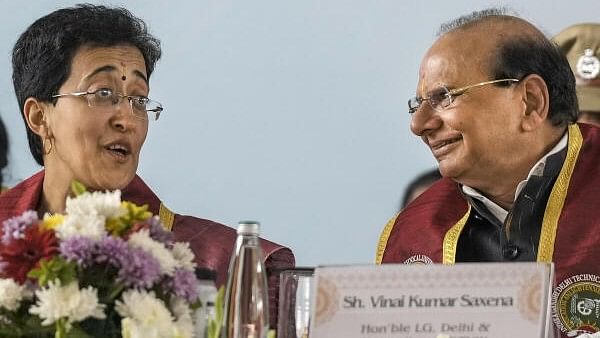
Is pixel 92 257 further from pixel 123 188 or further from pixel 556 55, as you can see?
pixel 556 55

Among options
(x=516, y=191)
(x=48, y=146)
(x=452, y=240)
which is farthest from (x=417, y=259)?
(x=48, y=146)

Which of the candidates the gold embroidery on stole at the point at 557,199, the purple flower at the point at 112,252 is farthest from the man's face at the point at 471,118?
the purple flower at the point at 112,252

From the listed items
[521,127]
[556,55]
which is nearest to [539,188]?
[521,127]

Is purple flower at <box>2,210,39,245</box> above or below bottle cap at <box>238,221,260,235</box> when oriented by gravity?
below

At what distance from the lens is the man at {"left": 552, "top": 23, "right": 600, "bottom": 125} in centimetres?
287

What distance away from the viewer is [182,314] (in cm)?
124

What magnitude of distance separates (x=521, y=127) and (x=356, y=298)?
3.54 ft

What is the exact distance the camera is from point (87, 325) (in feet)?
3.93

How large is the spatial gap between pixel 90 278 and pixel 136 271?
5 cm

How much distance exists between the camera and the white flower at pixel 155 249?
1235 millimetres

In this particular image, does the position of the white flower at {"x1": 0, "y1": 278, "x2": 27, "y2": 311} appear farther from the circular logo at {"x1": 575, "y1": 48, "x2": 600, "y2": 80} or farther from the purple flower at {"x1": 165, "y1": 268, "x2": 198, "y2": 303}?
the circular logo at {"x1": 575, "y1": 48, "x2": 600, "y2": 80}

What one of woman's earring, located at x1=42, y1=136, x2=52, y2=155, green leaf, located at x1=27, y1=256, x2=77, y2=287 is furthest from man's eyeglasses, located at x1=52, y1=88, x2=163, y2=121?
green leaf, located at x1=27, y1=256, x2=77, y2=287

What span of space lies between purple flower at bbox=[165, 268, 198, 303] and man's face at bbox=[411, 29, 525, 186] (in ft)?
3.67

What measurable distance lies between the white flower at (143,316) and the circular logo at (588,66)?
1943 mm
